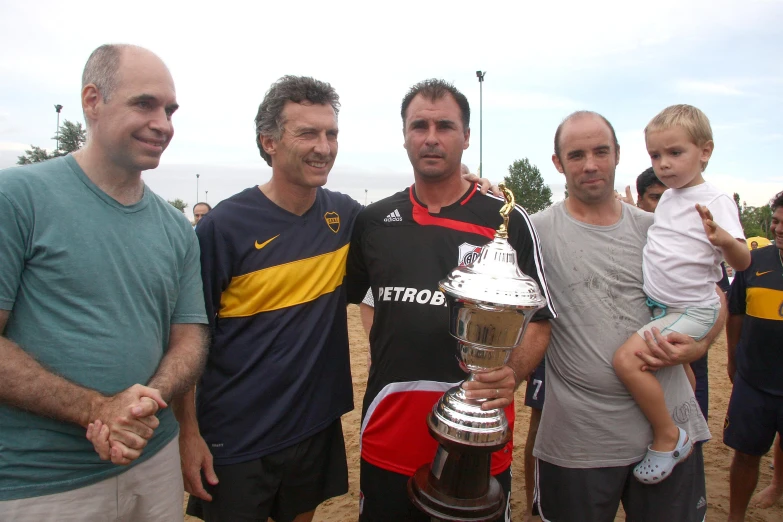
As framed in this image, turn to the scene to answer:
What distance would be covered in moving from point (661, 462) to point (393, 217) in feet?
5.54

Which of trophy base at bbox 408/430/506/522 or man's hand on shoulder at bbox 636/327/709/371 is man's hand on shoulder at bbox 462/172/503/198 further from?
trophy base at bbox 408/430/506/522

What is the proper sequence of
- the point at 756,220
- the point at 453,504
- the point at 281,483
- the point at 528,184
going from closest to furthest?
the point at 453,504
the point at 281,483
the point at 528,184
the point at 756,220

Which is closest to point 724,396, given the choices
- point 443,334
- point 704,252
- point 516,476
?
point 516,476

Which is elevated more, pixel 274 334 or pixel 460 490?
pixel 274 334

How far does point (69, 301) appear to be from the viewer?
1.81 meters

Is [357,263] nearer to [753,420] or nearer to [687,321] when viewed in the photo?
[687,321]

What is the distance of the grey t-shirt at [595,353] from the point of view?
2.36 m

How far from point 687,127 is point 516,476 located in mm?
3535

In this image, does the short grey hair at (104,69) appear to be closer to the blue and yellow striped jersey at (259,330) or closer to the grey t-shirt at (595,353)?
the blue and yellow striped jersey at (259,330)

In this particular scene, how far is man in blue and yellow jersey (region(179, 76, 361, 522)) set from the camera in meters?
2.31

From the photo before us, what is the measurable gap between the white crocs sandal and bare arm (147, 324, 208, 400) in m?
2.08

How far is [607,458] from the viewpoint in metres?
2.36

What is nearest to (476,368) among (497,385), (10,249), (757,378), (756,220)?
(497,385)

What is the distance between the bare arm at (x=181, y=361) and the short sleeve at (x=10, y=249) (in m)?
0.58
